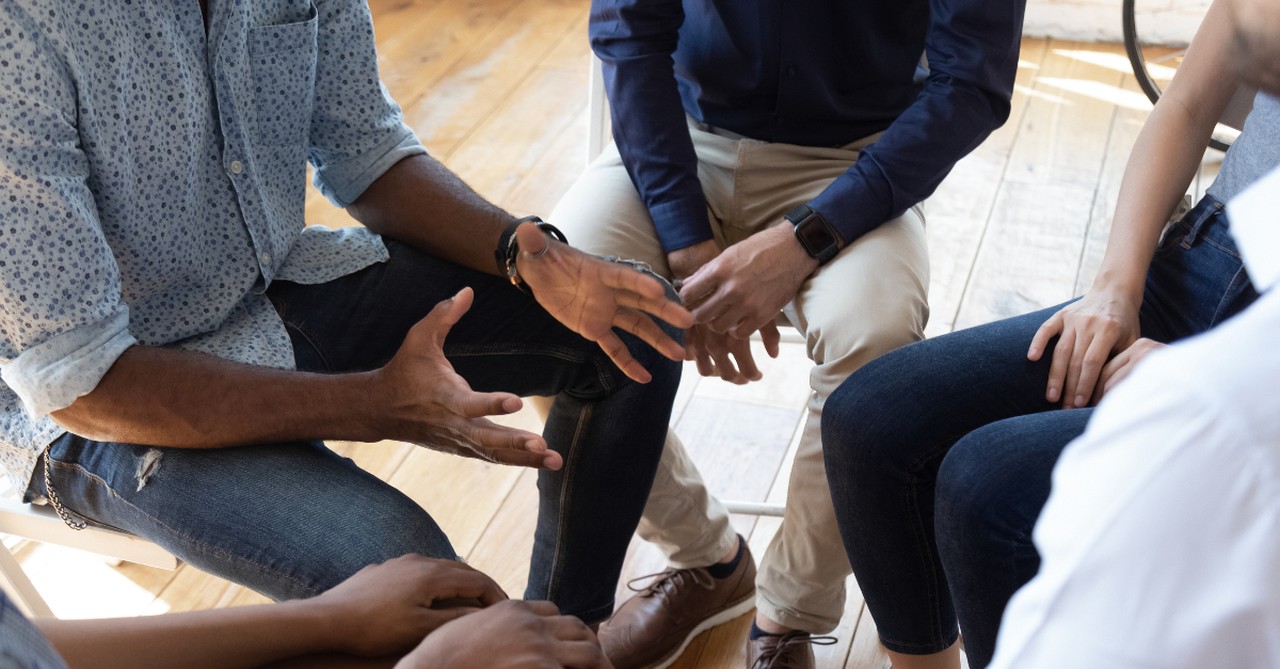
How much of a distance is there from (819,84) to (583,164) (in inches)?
50.5

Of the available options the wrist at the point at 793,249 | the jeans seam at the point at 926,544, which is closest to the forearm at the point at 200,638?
the jeans seam at the point at 926,544

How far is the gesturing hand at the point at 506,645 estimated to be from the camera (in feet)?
2.78

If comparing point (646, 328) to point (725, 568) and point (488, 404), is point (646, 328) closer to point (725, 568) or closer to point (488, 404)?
point (488, 404)

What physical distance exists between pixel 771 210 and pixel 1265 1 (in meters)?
0.88

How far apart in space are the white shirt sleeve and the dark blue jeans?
50 centimetres

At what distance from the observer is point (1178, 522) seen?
48cm

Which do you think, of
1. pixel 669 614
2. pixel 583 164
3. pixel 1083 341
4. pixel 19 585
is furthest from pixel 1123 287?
pixel 583 164

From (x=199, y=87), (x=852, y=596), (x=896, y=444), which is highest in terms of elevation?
(x=199, y=87)

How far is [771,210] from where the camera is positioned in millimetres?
1442

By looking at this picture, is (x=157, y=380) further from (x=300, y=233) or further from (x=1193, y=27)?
(x=1193, y=27)

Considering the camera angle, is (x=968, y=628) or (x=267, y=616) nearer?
(x=267, y=616)

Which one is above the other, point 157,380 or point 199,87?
point 199,87

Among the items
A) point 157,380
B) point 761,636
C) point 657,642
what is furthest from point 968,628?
point 157,380

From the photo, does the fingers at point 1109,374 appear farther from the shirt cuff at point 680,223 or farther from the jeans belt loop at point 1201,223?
the shirt cuff at point 680,223
